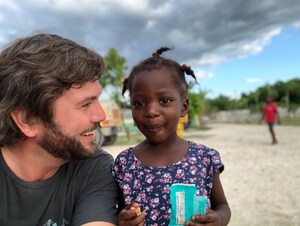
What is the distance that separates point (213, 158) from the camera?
7.47 feet

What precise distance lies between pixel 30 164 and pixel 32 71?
579 mm

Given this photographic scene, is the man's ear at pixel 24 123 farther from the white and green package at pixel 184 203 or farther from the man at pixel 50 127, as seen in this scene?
the white and green package at pixel 184 203

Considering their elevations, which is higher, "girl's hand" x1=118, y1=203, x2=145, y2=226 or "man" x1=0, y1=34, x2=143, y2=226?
"man" x1=0, y1=34, x2=143, y2=226

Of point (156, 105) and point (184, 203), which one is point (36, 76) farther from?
point (184, 203)

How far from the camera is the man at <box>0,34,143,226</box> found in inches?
81.6

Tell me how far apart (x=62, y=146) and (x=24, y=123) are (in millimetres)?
293

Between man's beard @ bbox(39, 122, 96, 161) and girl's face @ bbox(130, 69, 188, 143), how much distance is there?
0.38 m

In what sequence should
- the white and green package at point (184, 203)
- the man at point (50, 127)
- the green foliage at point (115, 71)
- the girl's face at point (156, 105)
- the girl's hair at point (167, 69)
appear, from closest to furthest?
the white and green package at point (184, 203), the man at point (50, 127), the girl's face at point (156, 105), the girl's hair at point (167, 69), the green foliage at point (115, 71)

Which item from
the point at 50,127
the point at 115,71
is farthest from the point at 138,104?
the point at 115,71

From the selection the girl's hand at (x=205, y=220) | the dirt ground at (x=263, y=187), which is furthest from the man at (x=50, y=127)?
the dirt ground at (x=263, y=187)

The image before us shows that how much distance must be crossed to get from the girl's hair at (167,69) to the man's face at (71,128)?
39cm

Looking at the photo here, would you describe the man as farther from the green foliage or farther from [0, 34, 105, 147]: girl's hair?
the green foliage

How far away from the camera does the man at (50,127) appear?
2.07 m

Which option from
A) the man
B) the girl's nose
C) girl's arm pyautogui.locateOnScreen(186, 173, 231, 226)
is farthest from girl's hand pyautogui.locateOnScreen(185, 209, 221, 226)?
the girl's nose
